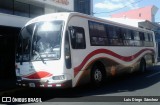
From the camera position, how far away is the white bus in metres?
9.52

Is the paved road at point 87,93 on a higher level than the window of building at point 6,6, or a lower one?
lower

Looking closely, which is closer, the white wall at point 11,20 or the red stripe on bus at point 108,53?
the red stripe on bus at point 108,53

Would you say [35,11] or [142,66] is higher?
[35,11]

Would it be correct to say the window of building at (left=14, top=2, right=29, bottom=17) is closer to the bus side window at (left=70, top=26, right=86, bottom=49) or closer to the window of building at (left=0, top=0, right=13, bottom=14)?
the window of building at (left=0, top=0, right=13, bottom=14)

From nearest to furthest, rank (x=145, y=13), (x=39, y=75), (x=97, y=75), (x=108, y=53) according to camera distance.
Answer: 1. (x=39, y=75)
2. (x=97, y=75)
3. (x=108, y=53)
4. (x=145, y=13)

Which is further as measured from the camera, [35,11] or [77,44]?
[35,11]

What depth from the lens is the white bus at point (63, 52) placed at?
31.2 feet

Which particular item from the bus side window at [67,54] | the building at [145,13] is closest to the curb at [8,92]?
the bus side window at [67,54]

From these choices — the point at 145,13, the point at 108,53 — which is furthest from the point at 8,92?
the point at 145,13

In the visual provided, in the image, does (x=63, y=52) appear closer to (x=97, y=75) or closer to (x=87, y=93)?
(x=87, y=93)

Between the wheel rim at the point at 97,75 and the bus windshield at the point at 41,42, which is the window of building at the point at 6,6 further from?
the wheel rim at the point at 97,75

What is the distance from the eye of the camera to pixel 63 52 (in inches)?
371

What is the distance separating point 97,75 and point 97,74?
0.14 ft

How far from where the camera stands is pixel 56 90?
11.5 meters
